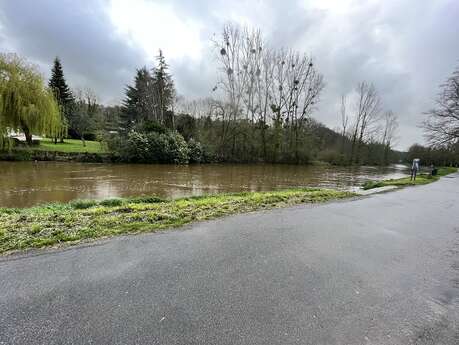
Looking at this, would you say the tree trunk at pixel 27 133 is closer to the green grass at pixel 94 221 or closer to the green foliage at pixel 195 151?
the green foliage at pixel 195 151

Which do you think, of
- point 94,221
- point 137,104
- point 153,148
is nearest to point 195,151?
point 153,148

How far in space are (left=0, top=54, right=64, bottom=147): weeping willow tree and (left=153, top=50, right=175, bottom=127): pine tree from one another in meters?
13.8

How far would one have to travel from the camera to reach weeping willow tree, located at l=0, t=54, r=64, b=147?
17.2 metres

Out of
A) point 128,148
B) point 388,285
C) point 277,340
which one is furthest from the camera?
point 128,148

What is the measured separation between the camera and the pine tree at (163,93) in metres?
31.5

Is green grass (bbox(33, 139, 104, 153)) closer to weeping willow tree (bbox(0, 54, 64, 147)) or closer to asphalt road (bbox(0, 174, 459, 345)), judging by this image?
weeping willow tree (bbox(0, 54, 64, 147))

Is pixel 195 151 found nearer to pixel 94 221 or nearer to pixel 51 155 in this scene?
pixel 51 155

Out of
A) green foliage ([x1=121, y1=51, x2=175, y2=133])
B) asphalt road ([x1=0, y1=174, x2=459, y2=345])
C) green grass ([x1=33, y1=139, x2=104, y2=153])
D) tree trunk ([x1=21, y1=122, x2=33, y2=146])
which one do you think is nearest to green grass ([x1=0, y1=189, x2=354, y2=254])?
asphalt road ([x1=0, y1=174, x2=459, y2=345])

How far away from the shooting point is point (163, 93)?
32.4 meters

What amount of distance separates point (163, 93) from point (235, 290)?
3407 centimetres

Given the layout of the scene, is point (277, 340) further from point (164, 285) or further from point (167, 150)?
point (167, 150)

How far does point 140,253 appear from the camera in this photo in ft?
10.6

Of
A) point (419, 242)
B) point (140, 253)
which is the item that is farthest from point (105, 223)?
point (419, 242)

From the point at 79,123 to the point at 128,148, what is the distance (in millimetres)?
18048
